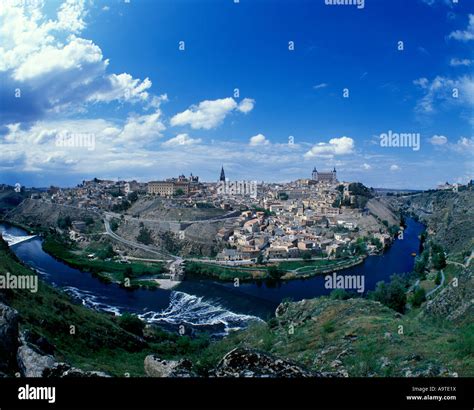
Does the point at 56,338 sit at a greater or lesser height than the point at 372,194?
lesser

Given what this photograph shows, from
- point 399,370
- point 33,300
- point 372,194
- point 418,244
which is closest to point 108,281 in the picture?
point 33,300

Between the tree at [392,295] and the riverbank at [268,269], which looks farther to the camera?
the tree at [392,295]

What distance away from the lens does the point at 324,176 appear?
14.9 feet

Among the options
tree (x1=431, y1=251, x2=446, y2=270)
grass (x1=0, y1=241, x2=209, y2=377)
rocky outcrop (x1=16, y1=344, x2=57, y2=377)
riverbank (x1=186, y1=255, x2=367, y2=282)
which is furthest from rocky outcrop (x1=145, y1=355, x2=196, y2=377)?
tree (x1=431, y1=251, x2=446, y2=270)

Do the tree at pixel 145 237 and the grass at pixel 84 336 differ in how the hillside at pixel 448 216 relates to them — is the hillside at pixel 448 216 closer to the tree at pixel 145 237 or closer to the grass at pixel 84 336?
the tree at pixel 145 237

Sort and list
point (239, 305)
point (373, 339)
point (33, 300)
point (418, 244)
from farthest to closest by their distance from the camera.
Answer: point (418, 244) → point (239, 305) → point (33, 300) → point (373, 339)

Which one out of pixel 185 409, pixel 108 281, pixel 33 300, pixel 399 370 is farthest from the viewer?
pixel 108 281

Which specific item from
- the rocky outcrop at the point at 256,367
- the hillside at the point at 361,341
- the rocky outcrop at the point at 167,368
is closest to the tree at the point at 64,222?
the hillside at the point at 361,341

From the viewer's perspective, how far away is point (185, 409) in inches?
86.7

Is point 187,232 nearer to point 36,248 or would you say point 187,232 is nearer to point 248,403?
point 36,248

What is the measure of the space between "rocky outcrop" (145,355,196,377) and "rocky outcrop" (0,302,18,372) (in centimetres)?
88

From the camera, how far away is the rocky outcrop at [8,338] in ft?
7.38

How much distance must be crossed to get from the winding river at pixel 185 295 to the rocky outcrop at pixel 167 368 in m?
2.16

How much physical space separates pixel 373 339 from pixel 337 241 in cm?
266
